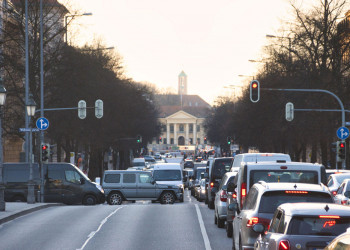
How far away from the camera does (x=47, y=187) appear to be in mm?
41312

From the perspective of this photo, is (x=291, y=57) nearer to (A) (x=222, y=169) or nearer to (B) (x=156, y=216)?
(A) (x=222, y=169)

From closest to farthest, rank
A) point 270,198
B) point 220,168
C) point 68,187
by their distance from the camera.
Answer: point 270,198, point 220,168, point 68,187

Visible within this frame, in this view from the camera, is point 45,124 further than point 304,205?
Yes

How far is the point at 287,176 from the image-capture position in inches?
631

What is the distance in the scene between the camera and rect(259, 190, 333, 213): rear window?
12648mm

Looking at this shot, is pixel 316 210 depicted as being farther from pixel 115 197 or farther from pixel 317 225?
pixel 115 197

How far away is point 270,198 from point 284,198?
252 mm

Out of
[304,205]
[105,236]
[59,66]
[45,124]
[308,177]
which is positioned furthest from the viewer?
[59,66]

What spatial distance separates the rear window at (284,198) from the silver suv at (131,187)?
29917 millimetres

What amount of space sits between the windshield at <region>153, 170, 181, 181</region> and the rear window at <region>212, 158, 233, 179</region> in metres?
14.0

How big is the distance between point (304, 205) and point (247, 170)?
5949 millimetres

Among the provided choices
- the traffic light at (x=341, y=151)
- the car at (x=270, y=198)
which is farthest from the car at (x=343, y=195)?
the traffic light at (x=341, y=151)

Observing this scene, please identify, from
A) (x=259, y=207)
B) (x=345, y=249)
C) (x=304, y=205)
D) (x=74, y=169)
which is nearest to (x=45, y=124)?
(x=74, y=169)

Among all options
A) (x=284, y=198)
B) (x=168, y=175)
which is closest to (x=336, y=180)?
(x=284, y=198)
